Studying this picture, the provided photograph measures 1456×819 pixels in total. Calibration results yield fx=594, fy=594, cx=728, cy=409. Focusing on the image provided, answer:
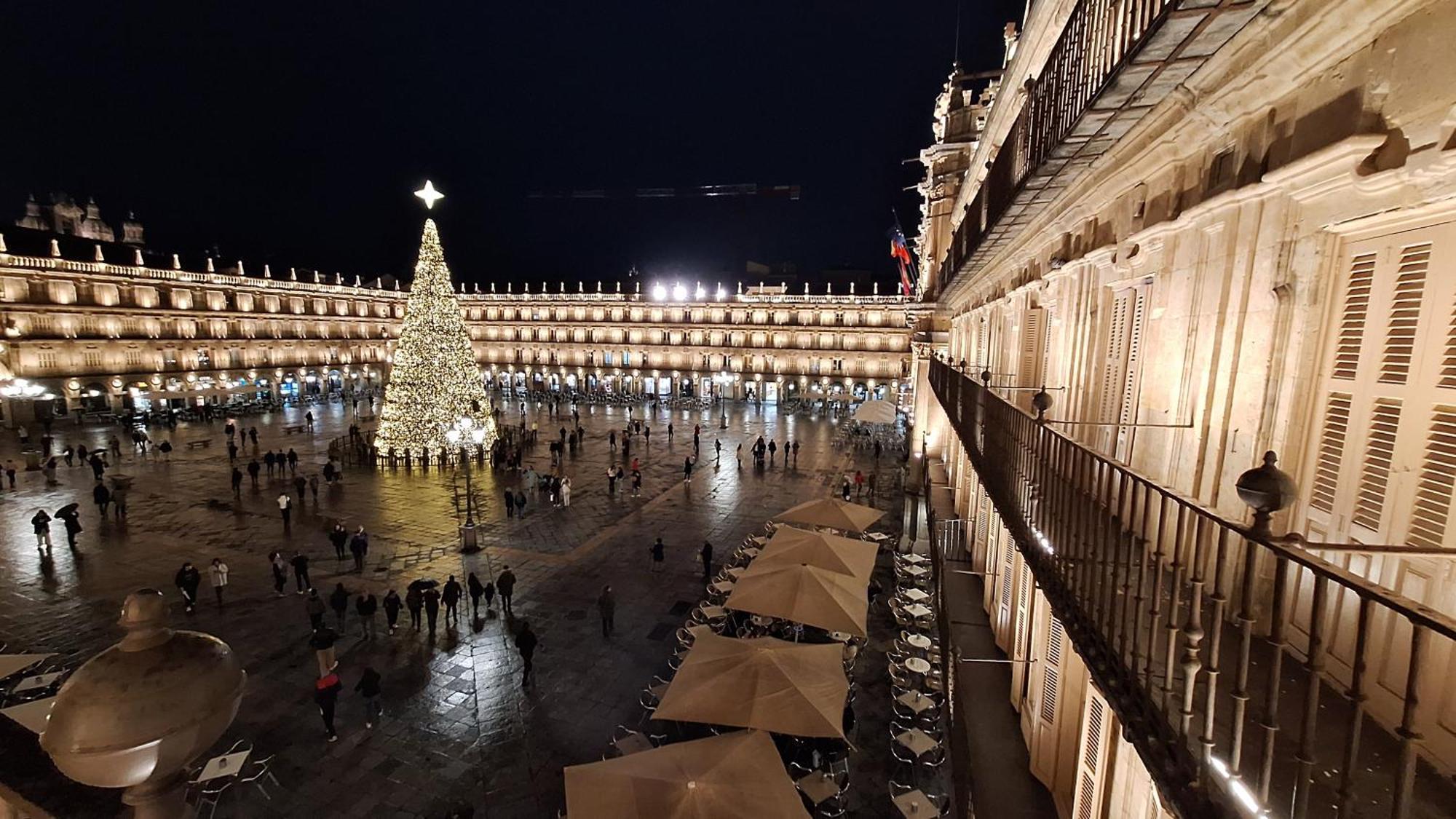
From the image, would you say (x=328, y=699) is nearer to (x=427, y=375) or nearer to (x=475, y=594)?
(x=475, y=594)

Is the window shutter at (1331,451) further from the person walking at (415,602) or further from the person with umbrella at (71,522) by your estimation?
the person with umbrella at (71,522)

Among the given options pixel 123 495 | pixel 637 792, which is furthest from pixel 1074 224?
pixel 123 495

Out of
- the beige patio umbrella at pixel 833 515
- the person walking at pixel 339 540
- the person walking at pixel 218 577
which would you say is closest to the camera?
the person walking at pixel 218 577

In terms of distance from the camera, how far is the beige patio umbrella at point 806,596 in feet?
32.1

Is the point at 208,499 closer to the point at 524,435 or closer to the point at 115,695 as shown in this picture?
the point at 524,435

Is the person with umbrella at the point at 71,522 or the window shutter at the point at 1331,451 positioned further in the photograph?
the person with umbrella at the point at 71,522

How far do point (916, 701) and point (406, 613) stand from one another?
1033 centimetres

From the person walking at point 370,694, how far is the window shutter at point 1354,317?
11.1m

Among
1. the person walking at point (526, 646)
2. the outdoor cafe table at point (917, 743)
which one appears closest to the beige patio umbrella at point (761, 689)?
the outdoor cafe table at point (917, 743)

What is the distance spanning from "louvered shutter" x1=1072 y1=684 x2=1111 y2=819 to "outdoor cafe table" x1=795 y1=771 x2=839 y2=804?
302 centimetres

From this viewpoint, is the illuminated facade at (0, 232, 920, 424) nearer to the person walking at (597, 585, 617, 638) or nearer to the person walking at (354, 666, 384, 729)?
the person walking at (354, 666, 384, 729)

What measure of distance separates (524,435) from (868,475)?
17.3 metres

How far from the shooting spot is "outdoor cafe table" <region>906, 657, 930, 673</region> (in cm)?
1015

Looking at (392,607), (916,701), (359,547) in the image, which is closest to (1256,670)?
(916,701)
